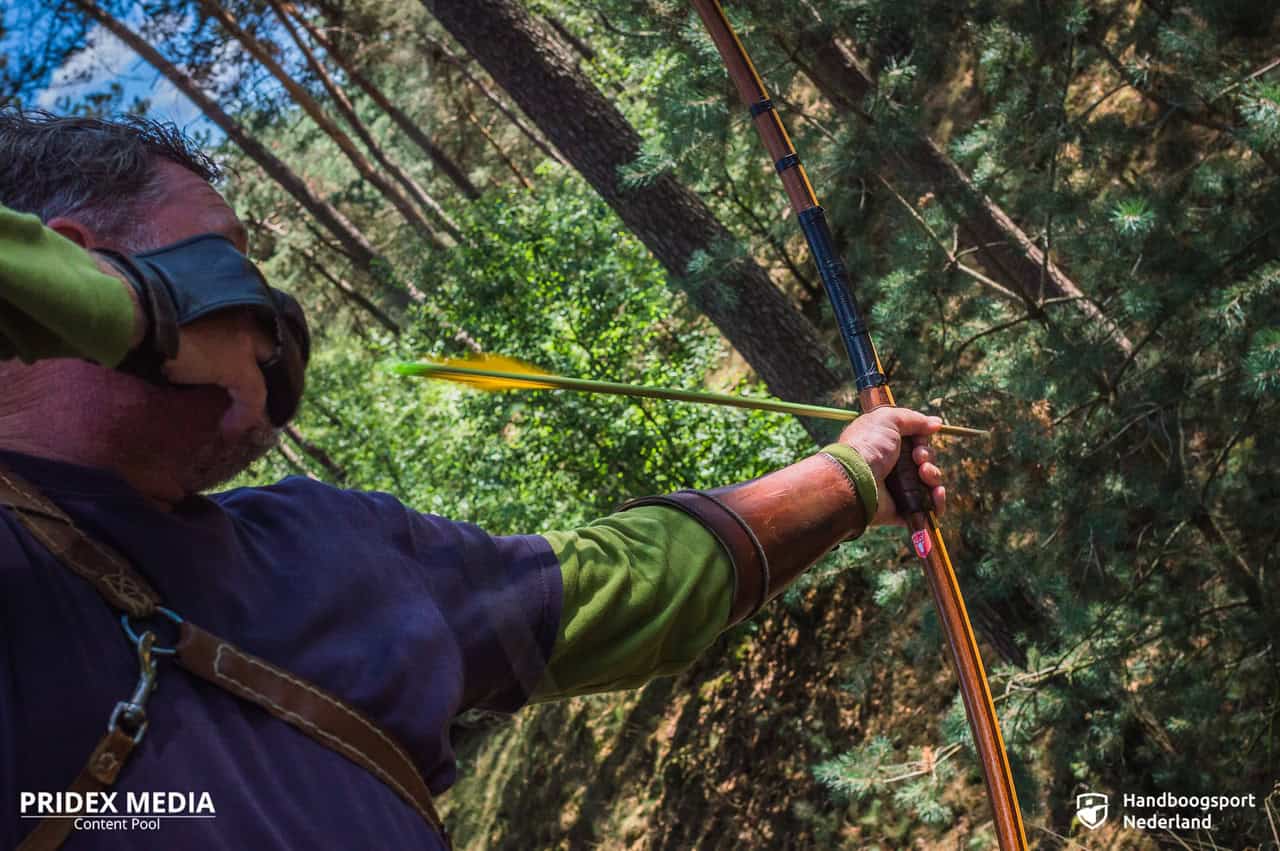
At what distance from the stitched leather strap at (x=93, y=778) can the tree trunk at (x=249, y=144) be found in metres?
8.35

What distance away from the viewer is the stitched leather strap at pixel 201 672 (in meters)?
1.10

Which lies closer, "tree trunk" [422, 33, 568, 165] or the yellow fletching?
the yellow fletching

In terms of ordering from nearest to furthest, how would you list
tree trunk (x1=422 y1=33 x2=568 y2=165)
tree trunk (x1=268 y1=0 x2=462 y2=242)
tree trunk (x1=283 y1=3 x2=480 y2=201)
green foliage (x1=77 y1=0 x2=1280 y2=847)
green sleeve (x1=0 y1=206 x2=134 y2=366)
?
green sleeve (x1=0 y1=206 x2=134 y2=366), green foliage (x1=77 y1=0 x2=1280 y2=847), tree trunk (x1=268 y1=0 x2=462 y2=242), tree trunk (x1=283 y1=3 x2=480 y2=201), tree trunk (x1=422 y1=33 x2=568 y2=165)

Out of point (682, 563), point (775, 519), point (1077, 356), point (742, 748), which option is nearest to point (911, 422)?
point (775, 519)

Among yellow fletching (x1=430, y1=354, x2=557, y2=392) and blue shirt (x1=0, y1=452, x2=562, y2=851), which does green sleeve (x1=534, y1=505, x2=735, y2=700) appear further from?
yellow fletching (x1=430, y1=354, x2=557, y2=392)

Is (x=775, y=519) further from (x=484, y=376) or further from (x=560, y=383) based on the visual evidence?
(x=484, y=376)

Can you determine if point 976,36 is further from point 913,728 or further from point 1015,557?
point 913,728

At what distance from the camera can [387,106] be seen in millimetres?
13727

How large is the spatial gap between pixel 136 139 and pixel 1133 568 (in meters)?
3.00

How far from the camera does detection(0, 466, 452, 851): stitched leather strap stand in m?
1.10

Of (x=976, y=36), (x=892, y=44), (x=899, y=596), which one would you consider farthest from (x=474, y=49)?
(x=899, y=596)

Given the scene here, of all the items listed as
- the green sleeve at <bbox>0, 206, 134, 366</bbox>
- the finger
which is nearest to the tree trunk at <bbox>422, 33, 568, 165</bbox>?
the finger

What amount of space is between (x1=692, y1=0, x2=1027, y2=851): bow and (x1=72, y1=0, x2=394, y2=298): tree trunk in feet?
23.0

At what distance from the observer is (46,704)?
1.02 m
